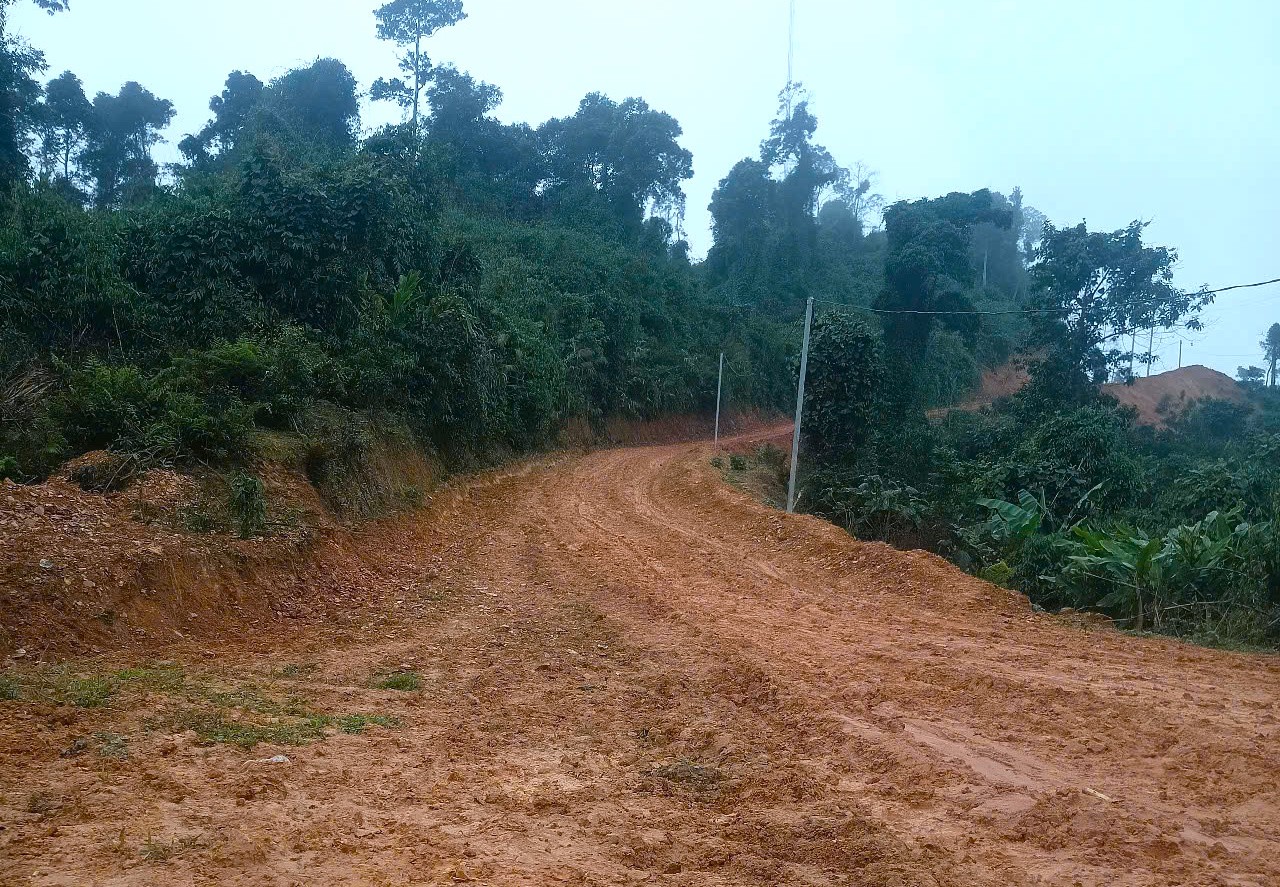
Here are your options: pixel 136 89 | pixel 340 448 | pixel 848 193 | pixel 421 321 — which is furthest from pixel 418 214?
pixel 848 193

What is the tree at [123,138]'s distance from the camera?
34.7 meters

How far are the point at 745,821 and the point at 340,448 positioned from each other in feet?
32.6

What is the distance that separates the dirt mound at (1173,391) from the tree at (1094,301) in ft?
53.8

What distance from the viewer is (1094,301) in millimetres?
32562

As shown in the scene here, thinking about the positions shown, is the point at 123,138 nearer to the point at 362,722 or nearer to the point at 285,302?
the point at 285,302

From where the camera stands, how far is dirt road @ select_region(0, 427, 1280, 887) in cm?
407

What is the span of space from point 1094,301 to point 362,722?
33778 mm

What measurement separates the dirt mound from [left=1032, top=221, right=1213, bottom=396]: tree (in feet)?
53.8

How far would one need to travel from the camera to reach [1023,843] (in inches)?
173

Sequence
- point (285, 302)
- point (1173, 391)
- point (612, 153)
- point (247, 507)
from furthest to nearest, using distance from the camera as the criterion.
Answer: point (1173, 391), point (612, 153), point (285, 302), point (247, 507)

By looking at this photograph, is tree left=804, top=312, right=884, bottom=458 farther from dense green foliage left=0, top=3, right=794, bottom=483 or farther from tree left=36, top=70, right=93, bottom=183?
tree left=36, top=70, right=93, bottom=183

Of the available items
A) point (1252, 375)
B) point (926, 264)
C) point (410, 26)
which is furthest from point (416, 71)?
point (1252, 375)

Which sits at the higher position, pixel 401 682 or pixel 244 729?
pixel 244 729

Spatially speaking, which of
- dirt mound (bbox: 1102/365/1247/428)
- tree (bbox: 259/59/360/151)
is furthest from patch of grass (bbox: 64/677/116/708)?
dirt mound (bbox: 1102/365/1247/428)
